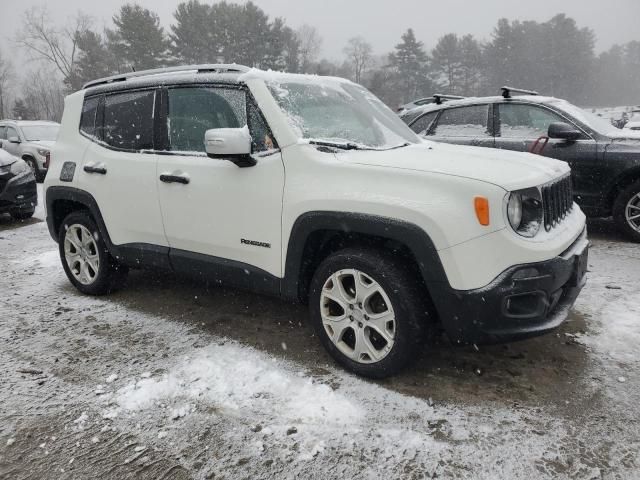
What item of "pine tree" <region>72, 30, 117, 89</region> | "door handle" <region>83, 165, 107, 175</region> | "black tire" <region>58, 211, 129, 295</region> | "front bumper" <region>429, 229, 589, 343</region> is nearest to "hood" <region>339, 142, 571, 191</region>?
"front bumper" <region>429, 229, 589, 343</region>

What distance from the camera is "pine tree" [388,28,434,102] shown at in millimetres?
62156

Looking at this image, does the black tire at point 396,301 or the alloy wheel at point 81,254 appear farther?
the alloy wheel at point 81,254

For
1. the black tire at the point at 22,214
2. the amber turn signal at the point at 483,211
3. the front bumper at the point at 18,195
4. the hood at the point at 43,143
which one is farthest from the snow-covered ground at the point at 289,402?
the hood at the point at 43,143

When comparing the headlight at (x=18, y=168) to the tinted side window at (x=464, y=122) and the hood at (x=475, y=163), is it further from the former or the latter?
the hood at (x=475, y=163)

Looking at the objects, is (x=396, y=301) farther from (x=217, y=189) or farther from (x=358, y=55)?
(x=358, y=55)

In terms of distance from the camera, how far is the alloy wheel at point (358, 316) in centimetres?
286

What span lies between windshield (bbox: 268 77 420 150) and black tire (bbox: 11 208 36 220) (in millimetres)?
6725

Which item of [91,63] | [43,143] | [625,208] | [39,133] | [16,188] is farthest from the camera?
[91,63]

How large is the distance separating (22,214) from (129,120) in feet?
18.4

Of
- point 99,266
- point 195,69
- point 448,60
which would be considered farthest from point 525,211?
point 448,60

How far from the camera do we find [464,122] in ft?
22.2

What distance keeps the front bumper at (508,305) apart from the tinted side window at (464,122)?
4212 millimetres

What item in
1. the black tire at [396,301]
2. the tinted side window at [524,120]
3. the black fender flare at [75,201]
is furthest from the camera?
the tinted side window at [524,120]

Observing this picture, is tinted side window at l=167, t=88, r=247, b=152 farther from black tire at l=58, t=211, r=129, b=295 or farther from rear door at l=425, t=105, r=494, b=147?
rear door at l=425, t=105, r=494, b=147
